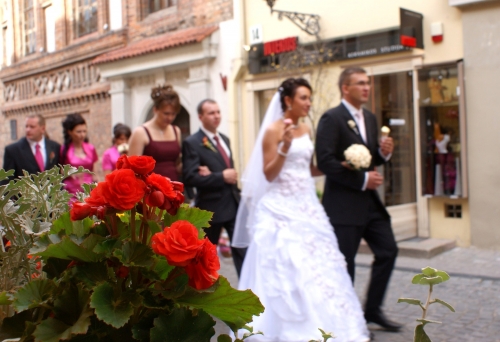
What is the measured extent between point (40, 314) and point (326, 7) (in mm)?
10922

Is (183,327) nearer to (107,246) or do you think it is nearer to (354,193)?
(107,246)

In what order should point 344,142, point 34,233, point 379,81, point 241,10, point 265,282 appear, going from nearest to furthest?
point 34,233, point 265,282, point 344,142, point 379,81, point 241,10

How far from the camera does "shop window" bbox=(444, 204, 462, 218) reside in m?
9.81

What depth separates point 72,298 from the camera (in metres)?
1.28

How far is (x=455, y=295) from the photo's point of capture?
251 inches

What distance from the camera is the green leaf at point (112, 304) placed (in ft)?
3.96

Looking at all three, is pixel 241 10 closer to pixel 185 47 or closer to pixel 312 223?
pixel 185 47

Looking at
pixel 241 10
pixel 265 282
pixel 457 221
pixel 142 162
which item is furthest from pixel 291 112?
pixel 241 10

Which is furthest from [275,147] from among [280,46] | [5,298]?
[280,46]

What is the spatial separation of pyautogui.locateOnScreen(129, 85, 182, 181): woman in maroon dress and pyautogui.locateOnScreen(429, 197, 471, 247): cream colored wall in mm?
5366

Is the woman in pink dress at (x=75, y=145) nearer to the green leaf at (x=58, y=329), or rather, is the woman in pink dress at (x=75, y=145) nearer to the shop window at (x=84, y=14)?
the shop window at (x=84, y=14)

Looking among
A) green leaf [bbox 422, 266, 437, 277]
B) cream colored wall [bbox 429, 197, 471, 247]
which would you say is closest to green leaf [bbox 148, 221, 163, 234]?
green leaf [bbox 422, 266, 437, 277]

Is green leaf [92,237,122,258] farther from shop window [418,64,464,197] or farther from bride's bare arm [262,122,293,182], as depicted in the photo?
shop window [418,64,464,197]

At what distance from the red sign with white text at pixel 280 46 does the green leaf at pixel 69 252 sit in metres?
11.0
